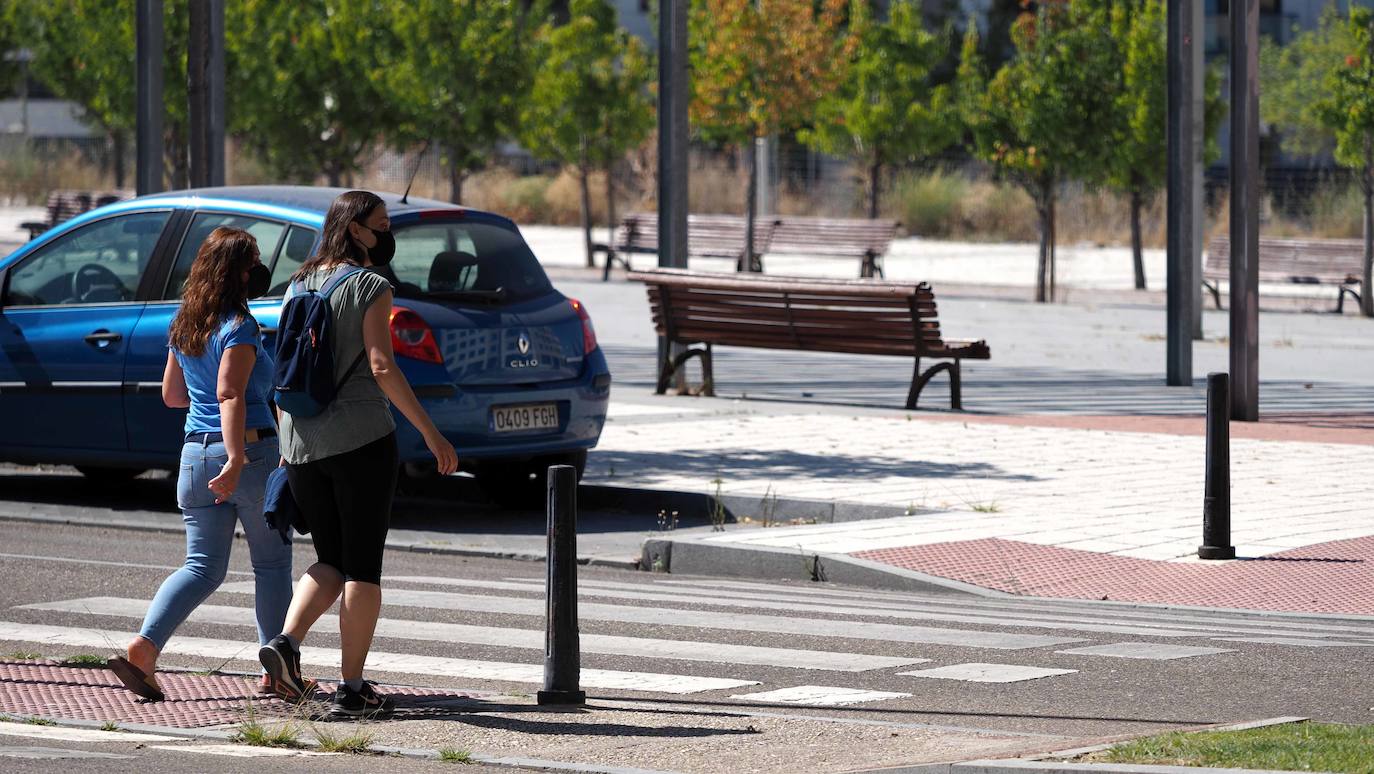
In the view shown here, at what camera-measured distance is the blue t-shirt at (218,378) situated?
23.5 feet

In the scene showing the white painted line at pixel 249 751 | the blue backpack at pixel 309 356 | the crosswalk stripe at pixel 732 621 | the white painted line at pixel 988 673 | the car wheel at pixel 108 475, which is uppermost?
the blue backpack at pixel 309 356

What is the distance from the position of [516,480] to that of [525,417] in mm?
976

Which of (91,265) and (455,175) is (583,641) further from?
(455,175)

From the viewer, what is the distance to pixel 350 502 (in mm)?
6820

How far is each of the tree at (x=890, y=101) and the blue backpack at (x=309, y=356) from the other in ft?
107

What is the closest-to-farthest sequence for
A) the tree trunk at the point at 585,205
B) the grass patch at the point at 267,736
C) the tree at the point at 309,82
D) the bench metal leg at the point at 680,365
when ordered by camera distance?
the grass patch at the point at 267,736, the bench metal leg at the point at 680,365, the tree trunk at the point at 585,205, the tree at the point at 309,82

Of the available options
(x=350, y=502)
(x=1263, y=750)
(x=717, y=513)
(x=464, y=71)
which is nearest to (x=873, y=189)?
(x=464, y=71)

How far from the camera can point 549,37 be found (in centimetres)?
3994

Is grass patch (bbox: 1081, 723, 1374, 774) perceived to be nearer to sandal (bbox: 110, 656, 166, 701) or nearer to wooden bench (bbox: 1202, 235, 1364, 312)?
sandal (bbox: 110, 656, 166, 701)

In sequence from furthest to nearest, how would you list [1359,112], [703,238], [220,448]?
[703,238]
[1359,112]
[220,448]

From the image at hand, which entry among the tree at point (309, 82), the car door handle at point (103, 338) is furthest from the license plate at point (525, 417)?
the tree at point (309, 82)

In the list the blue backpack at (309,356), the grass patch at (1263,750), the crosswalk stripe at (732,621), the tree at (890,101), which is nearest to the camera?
the grass patch at (1263,750)

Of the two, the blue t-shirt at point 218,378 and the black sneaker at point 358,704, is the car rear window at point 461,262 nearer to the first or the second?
the blue t-shirt at point 218,378

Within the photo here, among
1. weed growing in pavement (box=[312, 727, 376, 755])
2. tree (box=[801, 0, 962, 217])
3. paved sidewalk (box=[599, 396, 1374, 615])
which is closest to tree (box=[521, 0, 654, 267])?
tree (box=[801, 0, 962, 217])
